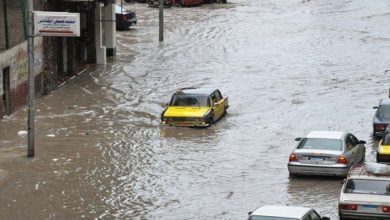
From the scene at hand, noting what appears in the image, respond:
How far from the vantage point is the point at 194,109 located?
33656mm

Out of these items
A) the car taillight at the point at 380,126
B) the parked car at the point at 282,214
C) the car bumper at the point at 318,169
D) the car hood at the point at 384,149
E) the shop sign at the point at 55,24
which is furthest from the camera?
the car taillight at the point at 380,126

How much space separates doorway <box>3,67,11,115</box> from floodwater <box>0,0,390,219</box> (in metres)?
0.50

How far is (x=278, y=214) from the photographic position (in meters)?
17.5

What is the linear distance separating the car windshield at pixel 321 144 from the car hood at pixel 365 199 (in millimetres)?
4809

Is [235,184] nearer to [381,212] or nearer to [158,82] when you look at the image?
[381,212]

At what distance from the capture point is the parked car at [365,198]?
64.9 ft

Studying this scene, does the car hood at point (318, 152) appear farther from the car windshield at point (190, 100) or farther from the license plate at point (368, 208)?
the car windshield at point (190, 100)

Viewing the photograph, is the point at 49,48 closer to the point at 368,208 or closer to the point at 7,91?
the point at 7,91

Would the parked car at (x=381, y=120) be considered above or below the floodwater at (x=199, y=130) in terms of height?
above

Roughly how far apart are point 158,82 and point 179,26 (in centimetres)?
1818

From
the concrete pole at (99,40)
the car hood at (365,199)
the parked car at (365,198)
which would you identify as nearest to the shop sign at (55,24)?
the parked car at (365,198)

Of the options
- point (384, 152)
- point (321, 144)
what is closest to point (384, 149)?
point (384, 152)

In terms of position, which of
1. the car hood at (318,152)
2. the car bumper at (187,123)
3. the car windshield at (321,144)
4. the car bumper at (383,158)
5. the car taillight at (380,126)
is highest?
the car windshield at (321,144)

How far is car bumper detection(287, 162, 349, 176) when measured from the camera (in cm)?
2422
